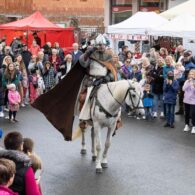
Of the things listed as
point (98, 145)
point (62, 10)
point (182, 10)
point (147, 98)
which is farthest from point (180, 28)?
point (62, 10)

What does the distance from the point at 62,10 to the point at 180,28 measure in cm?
2612

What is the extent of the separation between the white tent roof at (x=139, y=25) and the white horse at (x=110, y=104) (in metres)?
10.4

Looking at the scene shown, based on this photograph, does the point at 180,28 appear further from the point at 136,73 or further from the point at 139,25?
the point at 139,25

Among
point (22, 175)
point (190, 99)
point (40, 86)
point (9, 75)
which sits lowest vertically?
point (40, 86)

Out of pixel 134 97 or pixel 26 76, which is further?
pixel 26 76

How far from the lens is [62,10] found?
42.6 metres

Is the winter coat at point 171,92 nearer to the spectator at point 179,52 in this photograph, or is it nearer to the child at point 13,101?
the child at point 13,101

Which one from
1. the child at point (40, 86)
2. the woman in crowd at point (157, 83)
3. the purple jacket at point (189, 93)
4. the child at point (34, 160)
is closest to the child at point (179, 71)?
the woman in crowd at point (157, 83)

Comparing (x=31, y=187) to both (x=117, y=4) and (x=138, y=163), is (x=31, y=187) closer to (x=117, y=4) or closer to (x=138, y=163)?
(x=138, y=163)

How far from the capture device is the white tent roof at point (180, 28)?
1712 cm

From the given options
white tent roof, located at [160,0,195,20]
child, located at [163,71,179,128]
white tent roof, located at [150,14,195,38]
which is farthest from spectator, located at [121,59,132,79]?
white tent roof, located at [160,0,195,20]

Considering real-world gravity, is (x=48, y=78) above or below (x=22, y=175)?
below

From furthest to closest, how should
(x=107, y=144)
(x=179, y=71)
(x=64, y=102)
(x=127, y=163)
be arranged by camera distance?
(x=179, y=71) → (x=64, y=102) → (x=127, y=163) → (x=107, y=144)

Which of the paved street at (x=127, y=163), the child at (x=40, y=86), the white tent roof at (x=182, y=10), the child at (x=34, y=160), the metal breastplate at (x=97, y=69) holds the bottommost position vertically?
the paved street at (x=127, y=163)
